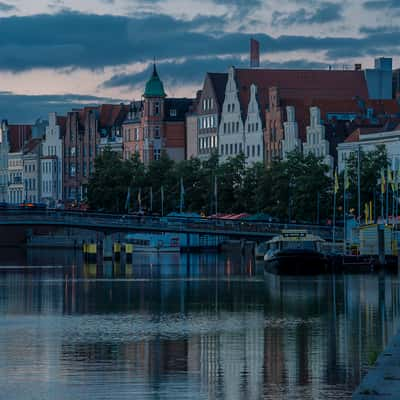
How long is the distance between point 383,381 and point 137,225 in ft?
343

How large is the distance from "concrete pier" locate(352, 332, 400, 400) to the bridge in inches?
3715

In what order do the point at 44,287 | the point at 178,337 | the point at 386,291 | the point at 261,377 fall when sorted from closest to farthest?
the point at 261,377
the point at 178,337
the point at 386,291
the point at 44,287

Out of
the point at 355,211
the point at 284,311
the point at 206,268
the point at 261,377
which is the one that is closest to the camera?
the point at 261,377

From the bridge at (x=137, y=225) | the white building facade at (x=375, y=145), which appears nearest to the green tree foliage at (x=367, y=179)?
the white building facade at (x=375, y=145)

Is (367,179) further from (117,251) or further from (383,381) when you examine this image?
(383,381)

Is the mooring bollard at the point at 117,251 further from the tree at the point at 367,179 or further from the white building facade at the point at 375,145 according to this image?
the white building facade at the point at 375,145

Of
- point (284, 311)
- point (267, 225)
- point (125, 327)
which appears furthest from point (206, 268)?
point (125, 327)

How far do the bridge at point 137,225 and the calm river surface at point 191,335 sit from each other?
900 inches

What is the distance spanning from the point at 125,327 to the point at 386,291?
29.0 m

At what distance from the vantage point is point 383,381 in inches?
1740

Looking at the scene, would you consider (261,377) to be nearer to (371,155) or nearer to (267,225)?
(267,225)

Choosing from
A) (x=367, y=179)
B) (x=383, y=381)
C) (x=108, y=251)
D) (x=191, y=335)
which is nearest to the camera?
(x=383, y=381)

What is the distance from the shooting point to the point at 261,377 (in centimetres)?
5372

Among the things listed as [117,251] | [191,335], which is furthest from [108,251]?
[191,335]
